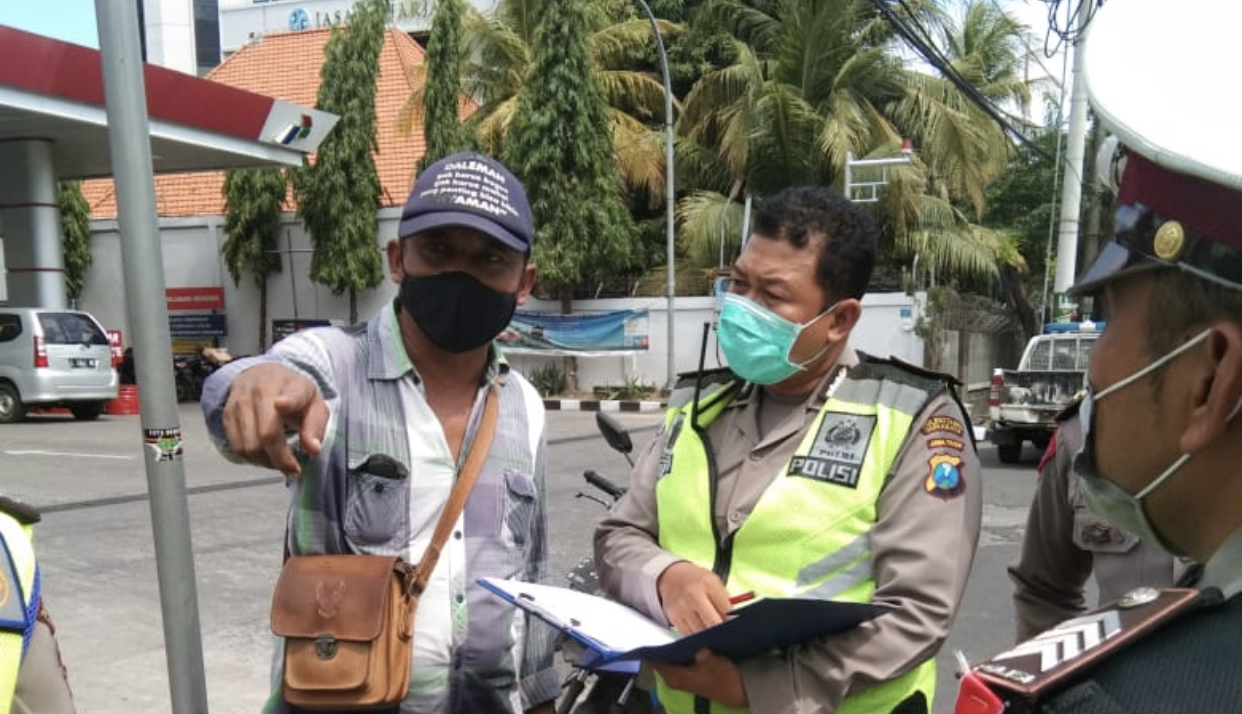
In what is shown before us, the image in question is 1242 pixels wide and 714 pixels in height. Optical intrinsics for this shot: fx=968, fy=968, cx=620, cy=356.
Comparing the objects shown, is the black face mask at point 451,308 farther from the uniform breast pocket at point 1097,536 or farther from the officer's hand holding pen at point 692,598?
the uniform breast pocket at point 1097,536

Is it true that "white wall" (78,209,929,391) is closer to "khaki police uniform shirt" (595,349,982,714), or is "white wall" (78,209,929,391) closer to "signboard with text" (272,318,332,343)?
"signboard with text" (272,318,332,343)

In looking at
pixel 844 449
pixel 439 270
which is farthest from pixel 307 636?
pixel 844 449

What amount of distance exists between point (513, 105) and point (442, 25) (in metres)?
1.89

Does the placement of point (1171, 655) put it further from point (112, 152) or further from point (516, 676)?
point (112, 152)

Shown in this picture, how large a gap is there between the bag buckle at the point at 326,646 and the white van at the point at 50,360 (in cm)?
1310

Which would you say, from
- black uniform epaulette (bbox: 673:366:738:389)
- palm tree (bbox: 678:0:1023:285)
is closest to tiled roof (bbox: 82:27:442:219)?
palm tree (bbox: 678:0:1023:285)

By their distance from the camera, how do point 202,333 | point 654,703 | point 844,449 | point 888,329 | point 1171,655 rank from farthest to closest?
point 202,333 → point 888,329 → point 654,703 → point 844,449 → point 1171,655

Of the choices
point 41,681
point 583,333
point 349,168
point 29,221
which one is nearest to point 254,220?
point 349,168

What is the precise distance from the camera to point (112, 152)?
1821 millimetres

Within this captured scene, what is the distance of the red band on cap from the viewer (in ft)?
2.64

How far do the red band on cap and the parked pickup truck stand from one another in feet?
30.3

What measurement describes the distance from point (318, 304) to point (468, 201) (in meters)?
18.5

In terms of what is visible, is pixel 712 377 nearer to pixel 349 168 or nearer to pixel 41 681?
pixel 41 681

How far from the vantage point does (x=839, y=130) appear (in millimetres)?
14883
